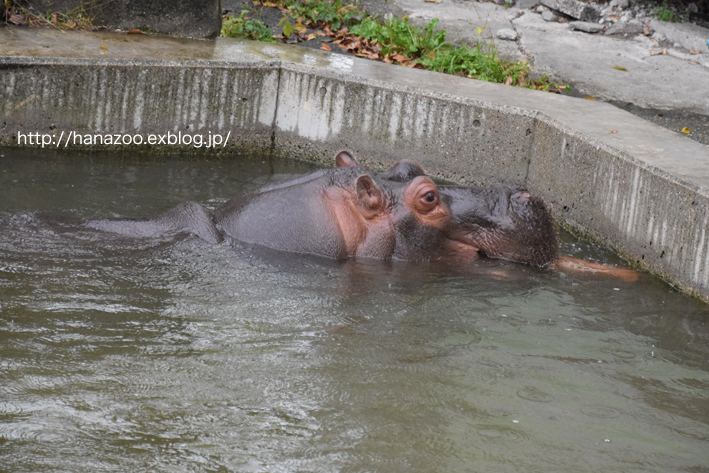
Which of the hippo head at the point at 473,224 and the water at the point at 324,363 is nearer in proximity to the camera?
the water at the point at 324,363

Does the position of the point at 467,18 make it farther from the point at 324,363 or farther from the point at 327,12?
the point at 324,363

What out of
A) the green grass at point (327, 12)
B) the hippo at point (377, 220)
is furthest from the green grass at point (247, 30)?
the hippo at point (377, 220)

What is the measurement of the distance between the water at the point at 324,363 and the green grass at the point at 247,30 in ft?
13.8

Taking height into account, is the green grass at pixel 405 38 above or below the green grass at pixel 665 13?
below

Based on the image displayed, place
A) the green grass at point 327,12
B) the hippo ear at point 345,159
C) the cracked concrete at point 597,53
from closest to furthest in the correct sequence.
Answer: the hippo ear at point 345,159, the cracked concrete at point 597,53, the green grass at point 327,12

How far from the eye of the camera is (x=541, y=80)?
29.2ft

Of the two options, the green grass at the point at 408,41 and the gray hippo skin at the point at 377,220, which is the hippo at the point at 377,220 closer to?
the gray hippo skin at the point at 377,220

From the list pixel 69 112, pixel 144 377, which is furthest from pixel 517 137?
pixel 144 377

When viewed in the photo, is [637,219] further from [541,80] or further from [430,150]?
[541,80]

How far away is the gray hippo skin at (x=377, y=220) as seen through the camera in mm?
4816

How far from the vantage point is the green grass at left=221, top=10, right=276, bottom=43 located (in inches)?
367

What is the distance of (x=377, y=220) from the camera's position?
16.0 ft

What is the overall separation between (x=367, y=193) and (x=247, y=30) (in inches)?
205

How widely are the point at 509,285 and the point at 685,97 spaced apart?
17.0ft
